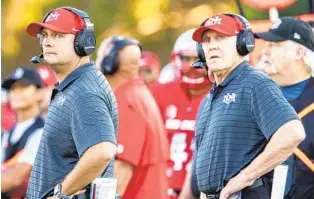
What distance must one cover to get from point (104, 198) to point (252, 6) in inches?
174

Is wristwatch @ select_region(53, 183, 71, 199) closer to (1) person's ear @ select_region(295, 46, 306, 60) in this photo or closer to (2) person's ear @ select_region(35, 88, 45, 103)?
(1) person's ear @ select_region(295, 46, 306, 60)

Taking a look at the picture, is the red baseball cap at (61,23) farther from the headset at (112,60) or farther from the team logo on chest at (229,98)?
the headset at (112,60)

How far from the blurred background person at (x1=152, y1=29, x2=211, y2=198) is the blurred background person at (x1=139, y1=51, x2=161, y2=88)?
5.04ft

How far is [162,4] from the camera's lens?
10555mm

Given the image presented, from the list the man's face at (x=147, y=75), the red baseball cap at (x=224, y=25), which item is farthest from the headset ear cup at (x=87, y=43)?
the man's face at (x=147, y=75)

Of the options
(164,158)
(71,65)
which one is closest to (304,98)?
(164,158)

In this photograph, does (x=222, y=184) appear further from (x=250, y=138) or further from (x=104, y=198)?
(x=104, y=198)

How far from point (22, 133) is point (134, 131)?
2.70 feet

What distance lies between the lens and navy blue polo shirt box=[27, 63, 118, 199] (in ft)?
18.7

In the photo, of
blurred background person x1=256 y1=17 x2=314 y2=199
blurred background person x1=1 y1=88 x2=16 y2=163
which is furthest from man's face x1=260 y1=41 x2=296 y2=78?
blurred background person x1=1 y1=88 x2=16 y2=163

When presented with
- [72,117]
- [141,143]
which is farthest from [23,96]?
[72,117]

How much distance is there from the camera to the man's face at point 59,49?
601 centimetres

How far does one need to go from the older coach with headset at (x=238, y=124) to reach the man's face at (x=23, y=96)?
2772 millimetres

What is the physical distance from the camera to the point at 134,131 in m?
8.09
